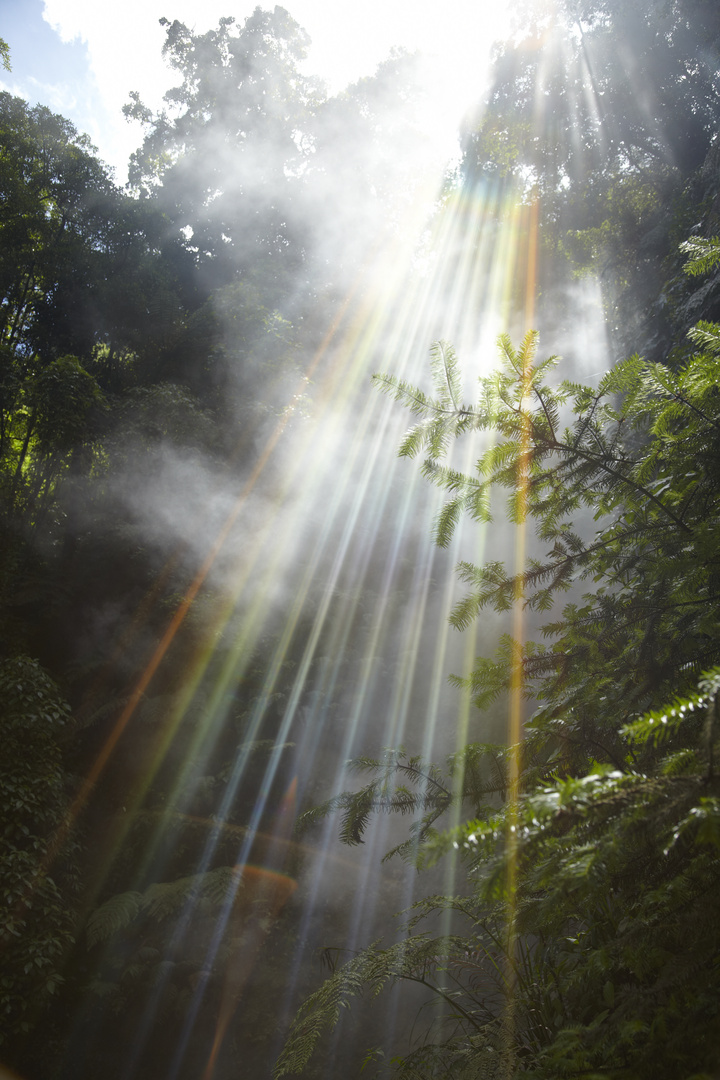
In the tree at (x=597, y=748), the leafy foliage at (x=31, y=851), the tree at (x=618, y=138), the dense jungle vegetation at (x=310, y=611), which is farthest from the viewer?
the tree at (x=618, y=138)

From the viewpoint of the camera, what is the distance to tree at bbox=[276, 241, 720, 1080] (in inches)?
33.4

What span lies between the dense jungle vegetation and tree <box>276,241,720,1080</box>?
0.01m

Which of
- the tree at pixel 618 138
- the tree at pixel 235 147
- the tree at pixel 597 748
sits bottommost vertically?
the tree at pixel 597 748

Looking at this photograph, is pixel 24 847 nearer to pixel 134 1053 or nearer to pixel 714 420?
pixel 134 1053

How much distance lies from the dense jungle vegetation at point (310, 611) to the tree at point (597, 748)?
0.01 meters

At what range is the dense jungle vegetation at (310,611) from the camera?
4.26 feet

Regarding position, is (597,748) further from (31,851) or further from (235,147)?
(235,147)

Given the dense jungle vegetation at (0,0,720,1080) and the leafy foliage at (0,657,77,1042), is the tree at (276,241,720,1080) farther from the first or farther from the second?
the leafy foliage at (0,657,77,1042)

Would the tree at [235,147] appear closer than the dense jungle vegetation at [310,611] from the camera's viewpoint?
No

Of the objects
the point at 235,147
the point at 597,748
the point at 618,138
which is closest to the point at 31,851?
the point at 597,748

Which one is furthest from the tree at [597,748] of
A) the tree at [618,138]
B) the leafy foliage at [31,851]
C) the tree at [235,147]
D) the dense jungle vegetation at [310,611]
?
the tree at [235,147]

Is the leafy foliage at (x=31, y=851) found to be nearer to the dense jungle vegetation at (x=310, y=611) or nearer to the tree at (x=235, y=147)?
the dense jungle vegetation at (x=310, y=611)

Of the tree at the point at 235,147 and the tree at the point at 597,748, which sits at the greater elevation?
the tree at the point at 235,147

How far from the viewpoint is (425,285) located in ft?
39.3
